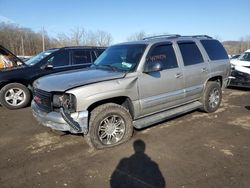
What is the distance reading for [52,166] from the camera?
3910 millimetres

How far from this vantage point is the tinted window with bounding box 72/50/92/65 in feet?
27.5

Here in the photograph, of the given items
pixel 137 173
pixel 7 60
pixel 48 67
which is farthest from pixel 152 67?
pixel 7 60

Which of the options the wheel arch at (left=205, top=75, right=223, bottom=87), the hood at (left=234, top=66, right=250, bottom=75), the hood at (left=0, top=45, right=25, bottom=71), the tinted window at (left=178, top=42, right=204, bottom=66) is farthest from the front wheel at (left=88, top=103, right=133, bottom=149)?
A: the hood at (left=234, top=66, right=250, bottom=75)

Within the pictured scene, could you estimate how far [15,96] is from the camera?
24.7ft

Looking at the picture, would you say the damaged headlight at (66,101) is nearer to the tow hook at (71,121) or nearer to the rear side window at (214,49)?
the tow hook at (71,121)

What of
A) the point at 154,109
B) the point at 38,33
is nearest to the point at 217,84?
the point at 154,109

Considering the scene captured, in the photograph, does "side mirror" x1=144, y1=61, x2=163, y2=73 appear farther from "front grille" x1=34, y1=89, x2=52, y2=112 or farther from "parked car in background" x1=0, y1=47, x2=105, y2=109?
"parked car in background" x1=0, y1=47, x2=105, y2=109

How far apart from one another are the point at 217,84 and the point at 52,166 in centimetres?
467

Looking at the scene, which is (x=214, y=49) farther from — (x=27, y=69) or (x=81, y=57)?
(x=27, y=69)

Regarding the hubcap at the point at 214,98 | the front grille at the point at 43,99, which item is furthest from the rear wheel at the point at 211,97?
the front grille at the point at 43,99

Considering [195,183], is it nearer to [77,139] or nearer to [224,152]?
[224,152]

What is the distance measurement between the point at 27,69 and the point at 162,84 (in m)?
4.54

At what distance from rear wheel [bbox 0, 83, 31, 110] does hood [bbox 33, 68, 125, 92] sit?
3008 millimetres

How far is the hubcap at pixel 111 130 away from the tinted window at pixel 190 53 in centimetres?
217
